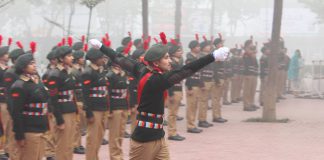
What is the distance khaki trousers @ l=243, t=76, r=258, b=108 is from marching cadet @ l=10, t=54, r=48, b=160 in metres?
10.9

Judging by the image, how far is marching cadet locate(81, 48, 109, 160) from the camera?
325 inches

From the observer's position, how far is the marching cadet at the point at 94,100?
8.25m

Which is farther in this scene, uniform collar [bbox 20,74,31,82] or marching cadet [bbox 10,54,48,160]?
uniform collar [bbox 20,74,31,82]

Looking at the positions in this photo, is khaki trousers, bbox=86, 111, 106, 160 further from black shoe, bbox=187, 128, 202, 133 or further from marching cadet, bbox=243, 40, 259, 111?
marching cadet, bbox=243, 40, 259, 111

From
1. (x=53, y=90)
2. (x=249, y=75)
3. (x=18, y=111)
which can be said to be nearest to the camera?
(x=18, y=111)

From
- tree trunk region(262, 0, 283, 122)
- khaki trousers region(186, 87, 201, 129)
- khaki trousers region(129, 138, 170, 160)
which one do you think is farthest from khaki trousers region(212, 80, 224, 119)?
khaki trousers region(129, 138, 170, 160)

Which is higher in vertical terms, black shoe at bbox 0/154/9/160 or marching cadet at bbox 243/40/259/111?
marching cadet at bbox 243/40/259/111

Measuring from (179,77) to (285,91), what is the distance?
17.2 meters

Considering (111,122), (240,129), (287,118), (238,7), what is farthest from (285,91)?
(238,7)

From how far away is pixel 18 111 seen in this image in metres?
6.52

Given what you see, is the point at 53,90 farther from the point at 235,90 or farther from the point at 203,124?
the point at 235,90

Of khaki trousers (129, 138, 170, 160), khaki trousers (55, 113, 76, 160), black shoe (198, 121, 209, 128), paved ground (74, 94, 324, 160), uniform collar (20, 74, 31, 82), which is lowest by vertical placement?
paved ground (74, 94, 324, 160)

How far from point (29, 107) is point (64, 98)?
1.35m

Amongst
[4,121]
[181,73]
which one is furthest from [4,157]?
[181,73]
